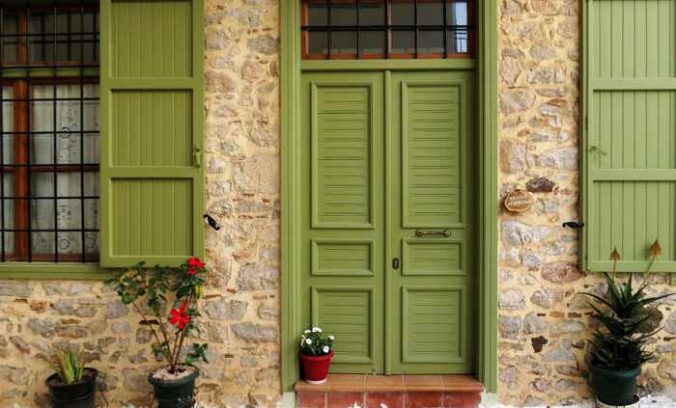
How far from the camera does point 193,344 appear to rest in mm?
3566

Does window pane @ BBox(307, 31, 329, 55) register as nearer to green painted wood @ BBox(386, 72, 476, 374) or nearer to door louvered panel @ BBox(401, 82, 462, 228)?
green painted wood @ BBox(386, 72, 476, 374)

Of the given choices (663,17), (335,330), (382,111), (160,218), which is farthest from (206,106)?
(663,17)

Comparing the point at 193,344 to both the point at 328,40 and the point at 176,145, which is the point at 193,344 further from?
the point at 328,40

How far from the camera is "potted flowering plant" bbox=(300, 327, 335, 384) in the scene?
3.57m

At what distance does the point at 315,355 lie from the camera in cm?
358

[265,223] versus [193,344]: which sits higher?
[265,223]

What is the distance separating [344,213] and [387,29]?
1504 mm

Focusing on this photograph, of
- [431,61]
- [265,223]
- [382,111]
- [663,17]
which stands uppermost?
[663,17]

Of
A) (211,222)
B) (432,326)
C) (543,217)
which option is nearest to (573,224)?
(543,217)

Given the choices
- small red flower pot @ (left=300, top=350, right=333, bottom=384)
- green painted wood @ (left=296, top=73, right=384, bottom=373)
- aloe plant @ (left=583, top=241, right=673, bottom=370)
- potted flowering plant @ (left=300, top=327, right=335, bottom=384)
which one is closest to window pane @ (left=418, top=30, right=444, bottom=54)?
green painted wood @ (left=296, top=73, right=384, bottom=373)

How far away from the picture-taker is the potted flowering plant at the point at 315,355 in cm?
357

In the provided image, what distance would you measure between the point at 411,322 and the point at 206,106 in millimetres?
2327

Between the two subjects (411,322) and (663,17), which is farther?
(411,322)

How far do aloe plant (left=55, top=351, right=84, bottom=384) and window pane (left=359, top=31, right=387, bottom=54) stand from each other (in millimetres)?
3234
